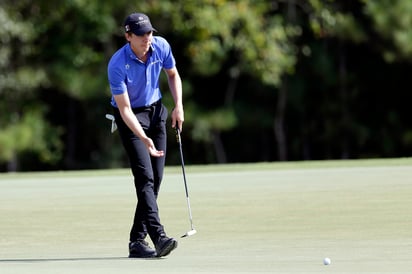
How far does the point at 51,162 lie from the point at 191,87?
15.9ft

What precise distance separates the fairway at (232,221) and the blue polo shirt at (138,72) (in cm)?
133

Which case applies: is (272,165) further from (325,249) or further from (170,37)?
(170,37)

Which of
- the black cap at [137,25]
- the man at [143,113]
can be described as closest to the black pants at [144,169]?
the man at [143,113]

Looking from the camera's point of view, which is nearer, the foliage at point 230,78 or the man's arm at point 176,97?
the man's arm at point 176,97

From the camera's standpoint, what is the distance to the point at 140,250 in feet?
32.1

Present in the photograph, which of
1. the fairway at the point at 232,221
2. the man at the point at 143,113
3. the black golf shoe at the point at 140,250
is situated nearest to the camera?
the fairway at the point at 232,221

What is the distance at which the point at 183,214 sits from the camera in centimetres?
1310

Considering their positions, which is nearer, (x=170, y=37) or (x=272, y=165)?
(x=272, y=165)

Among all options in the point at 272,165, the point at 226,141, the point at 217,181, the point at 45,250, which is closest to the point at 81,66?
the point at 226,141

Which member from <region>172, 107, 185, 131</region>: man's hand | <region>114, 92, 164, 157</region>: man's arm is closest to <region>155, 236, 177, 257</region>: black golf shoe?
<region>114, 92, 164, 157</region>: man's arm

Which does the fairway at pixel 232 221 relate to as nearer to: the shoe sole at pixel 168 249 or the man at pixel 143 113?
the shoe sole at pixel 168 249

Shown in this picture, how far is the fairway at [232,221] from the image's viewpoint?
9.09 meters

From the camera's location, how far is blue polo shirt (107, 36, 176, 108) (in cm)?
959

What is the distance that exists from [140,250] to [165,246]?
38 centimetres
